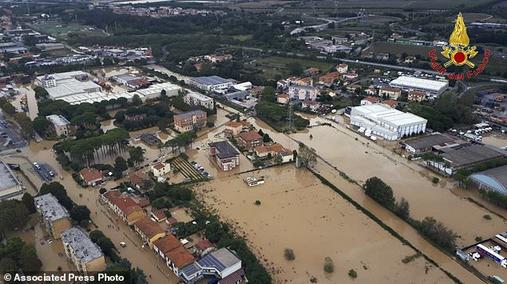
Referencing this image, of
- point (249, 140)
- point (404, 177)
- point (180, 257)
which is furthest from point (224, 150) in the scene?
point (404, 177)

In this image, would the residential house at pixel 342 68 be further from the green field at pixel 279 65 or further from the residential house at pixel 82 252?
the residential house at pixel 82 252

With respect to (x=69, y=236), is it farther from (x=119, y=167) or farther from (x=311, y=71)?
(x=311, y=71)

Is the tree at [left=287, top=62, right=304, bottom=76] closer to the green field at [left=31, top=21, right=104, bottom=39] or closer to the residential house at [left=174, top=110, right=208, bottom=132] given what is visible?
the residential house at [left=174, top=110, right=208, bottom=132]

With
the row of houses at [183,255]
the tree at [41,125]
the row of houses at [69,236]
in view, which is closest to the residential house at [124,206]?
the row of houses at [183,255]

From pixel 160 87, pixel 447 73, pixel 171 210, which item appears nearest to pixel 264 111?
pixel 160 87

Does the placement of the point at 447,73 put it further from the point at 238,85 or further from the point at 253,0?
the point at 253,0

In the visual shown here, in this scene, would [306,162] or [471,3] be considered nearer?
[306,162]
